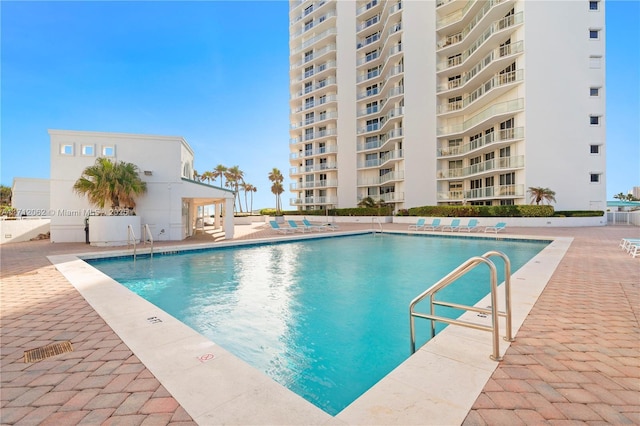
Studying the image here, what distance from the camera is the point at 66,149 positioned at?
44.7 ft

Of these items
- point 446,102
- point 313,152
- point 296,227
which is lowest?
point 296,227

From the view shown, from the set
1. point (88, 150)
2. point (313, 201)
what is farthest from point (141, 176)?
point (313, 201)

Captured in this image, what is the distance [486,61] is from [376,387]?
31.5 metres

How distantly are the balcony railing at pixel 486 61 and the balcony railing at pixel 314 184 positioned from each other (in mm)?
17038

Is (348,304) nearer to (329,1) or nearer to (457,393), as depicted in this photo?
(457,393)

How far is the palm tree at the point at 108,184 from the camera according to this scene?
12898mm

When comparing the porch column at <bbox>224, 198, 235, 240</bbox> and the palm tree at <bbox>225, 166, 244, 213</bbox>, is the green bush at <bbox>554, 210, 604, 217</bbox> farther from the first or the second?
the palm tree at <bbox>225, 166, 244, 213</bbox>

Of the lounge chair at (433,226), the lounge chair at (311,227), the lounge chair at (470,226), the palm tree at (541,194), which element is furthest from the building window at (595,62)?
the lounge chair at (311,227)

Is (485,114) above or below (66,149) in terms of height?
above

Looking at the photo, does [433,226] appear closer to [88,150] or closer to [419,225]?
[419,225]

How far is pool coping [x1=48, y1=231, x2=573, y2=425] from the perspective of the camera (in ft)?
6.72

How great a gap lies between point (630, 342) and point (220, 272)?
8.95 m

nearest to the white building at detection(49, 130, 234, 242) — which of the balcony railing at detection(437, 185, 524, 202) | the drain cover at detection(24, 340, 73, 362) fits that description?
the drain cover at detection(24, 340, 73, 362)

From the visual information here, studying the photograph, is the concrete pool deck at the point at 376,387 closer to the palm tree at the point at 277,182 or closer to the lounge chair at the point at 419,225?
the lounge chair at the point at 419,225
